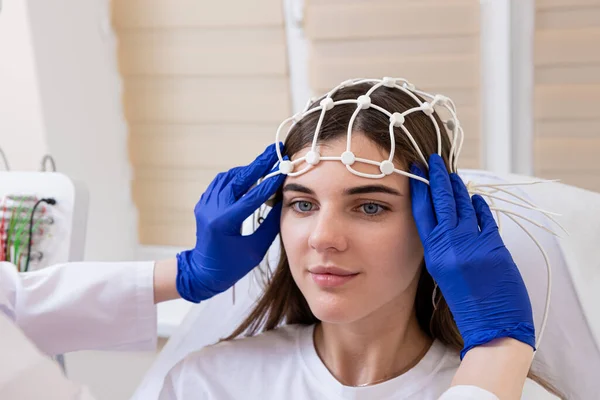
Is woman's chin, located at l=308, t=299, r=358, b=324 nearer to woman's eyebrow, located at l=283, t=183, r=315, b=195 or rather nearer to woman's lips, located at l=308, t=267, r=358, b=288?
woman's lips, located at l=308, t=267, r=358, b=288

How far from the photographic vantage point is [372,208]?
1229mm

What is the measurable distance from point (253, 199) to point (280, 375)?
1.15 ft

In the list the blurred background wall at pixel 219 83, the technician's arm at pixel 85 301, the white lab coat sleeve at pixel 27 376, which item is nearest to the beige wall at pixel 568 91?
the blurred background wall at pixel 219 83

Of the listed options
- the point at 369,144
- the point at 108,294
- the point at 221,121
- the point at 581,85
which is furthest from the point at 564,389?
the point at 221,121

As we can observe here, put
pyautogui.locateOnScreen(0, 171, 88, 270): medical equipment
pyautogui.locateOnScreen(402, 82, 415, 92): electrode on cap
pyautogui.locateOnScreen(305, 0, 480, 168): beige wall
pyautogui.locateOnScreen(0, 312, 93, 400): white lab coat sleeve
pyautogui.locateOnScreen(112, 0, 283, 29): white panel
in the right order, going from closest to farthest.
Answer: pyautogui.locateOnScreen(0, 312, 93, 400): white lab coat sleeve → pyautogui.locateOnScreen(402, 82, 415, 92): electrode on cap → pyautogui.locateOnScreen(0, 171, 88, 270): medical equipment → pyautogui.locateOnScreen(305, 0, 480, 168): beige wall → pyautogui.locateOnScreen(112, 0, 283, 29): white panel

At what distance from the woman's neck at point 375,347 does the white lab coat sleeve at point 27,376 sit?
1.92 ft

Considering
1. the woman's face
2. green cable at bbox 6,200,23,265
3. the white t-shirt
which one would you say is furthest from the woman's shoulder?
green cable at bbox 6,200,23,265

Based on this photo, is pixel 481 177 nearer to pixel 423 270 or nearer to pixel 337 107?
pixel 423 270

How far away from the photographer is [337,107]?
50.9 inches

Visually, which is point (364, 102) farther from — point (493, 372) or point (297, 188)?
point (493, 372)

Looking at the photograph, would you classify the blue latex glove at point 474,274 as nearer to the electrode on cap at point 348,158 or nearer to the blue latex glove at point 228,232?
the electrode on cap at point 348,158

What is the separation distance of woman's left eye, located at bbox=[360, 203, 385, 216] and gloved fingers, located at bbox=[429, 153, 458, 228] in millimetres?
92

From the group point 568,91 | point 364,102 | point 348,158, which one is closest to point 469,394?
point 348,158

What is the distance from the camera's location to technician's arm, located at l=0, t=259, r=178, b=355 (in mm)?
1409
